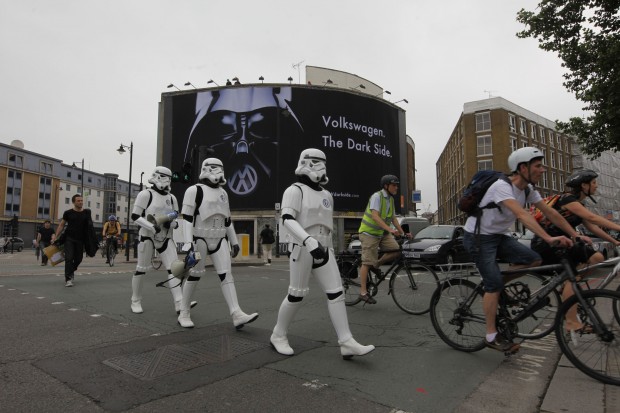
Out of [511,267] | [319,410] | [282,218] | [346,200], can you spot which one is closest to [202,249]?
[282,218]

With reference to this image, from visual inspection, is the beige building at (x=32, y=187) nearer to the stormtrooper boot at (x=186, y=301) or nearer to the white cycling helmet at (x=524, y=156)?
the stormtrooper boot at (x=186, y=301)

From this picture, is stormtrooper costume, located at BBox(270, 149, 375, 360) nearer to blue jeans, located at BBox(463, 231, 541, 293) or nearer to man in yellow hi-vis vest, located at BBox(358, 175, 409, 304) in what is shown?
blue jeans, located at BBox(463, 231, 541, 293)

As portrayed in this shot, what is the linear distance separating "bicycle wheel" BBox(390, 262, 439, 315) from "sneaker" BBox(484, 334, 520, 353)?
210cm

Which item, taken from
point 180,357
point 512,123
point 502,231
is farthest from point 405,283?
point 512,123

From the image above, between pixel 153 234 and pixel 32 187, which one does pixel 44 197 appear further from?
pixel 153 234

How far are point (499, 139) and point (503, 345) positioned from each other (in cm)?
5965

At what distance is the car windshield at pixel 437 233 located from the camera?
14172 mm

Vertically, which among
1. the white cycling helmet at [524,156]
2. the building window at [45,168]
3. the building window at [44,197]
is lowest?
the white cycling helmet at [524,156]

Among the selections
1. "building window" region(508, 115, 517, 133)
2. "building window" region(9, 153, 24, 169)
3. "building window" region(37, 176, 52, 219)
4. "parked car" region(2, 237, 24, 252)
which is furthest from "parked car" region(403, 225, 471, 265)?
"building window" region(37, 176, 52, 219)

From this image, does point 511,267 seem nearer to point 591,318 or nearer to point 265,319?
point 591,318

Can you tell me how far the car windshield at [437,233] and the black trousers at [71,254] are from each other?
35.5 ft

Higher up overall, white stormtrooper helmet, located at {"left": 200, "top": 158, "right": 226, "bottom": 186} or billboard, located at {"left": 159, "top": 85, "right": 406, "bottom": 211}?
billboard, located at {"left": 159, "top": 85, "right": 406, "bottom": 211}

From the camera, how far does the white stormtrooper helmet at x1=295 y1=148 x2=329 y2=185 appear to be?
3.82m

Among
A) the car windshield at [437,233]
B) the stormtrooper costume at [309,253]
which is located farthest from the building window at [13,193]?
the stormtrooper costume at [309,253]
